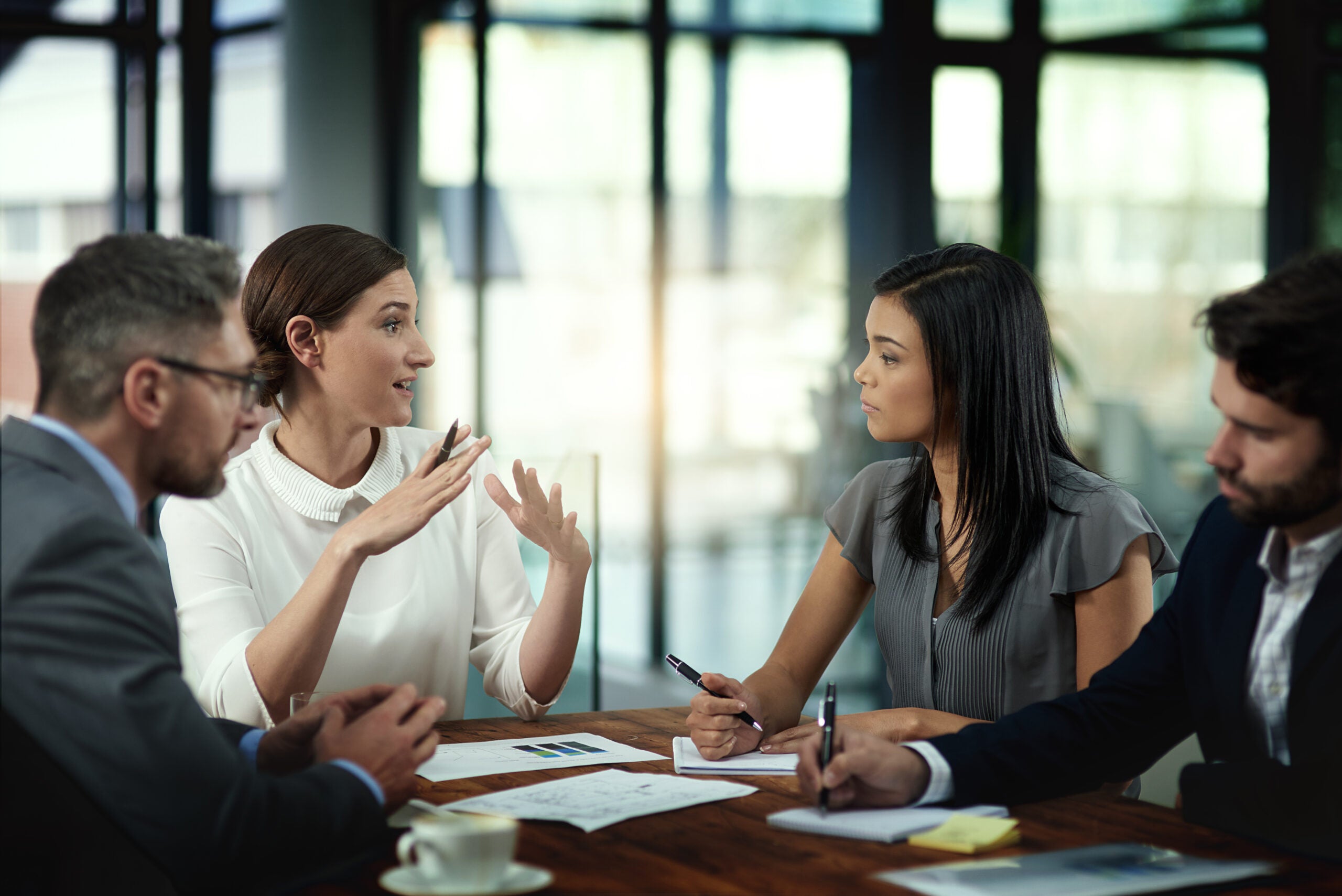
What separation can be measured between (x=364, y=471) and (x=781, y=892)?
4.54ft

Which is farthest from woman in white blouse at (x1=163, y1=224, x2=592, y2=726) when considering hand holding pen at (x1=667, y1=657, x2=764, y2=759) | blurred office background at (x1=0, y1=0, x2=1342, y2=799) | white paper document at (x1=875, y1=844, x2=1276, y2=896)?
blurred office background at (x1=0, y1=0, x2=1342, y2=799)

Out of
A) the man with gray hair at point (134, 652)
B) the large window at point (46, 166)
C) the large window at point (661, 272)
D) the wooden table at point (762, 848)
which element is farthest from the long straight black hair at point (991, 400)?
the large window at point (46, 166)

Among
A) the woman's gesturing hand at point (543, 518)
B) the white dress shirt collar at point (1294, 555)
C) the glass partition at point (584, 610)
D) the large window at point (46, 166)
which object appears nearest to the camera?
the white dress shirt collar at point (1294, 555)

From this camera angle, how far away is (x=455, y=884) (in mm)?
1239

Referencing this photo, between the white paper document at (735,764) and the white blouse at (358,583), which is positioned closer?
the white paper document at (735,764)

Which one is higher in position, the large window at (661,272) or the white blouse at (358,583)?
the large window at (661,272)

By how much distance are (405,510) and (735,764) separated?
0.63 m

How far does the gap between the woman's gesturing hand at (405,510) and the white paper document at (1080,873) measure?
0.95m

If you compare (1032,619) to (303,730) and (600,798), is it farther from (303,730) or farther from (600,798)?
(303,730)

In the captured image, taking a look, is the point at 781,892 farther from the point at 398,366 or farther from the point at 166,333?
the point at 398,366

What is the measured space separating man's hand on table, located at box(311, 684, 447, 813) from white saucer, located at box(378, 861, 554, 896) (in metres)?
0.15

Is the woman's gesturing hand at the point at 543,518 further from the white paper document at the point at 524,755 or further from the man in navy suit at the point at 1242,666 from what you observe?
the man in navy suit at the point at 1242,666

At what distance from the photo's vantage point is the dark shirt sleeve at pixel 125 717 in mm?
1248

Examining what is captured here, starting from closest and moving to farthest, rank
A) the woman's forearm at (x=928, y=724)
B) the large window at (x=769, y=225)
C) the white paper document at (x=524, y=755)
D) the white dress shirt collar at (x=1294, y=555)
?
the white dress shirt collar at (x=1294, y=555), the white paper document at (x=524, y=755), the woman's forearm at (x=928, y=724), the large window at (x=769, y=225)
